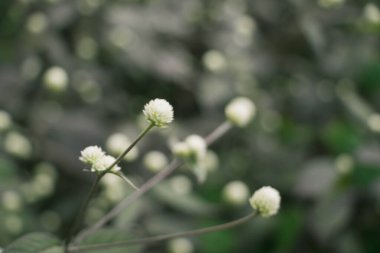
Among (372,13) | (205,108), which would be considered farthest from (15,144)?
(372,13)

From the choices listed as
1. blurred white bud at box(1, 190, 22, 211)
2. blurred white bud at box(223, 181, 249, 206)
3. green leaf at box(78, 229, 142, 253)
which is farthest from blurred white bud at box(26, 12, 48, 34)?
green leaf at box(78, 229, 142, 253)

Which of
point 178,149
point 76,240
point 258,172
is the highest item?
point 258,172

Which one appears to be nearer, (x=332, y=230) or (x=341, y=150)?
(x=332, y=230)

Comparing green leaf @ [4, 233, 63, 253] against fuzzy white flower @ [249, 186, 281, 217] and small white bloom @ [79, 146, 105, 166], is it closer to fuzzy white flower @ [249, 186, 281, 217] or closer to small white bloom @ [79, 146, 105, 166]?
small white bloom @ [79, 146, 105, 166]

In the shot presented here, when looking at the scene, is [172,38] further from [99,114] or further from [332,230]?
[332,230]

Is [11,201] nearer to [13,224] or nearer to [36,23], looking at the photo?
[13,224]

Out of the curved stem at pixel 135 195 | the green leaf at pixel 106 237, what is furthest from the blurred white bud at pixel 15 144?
the green leaf at pixel 106 237

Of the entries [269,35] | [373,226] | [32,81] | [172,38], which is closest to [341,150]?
[373,226]

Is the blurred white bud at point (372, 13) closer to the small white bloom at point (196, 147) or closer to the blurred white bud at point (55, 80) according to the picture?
the small white bloom at point (196, 147)
